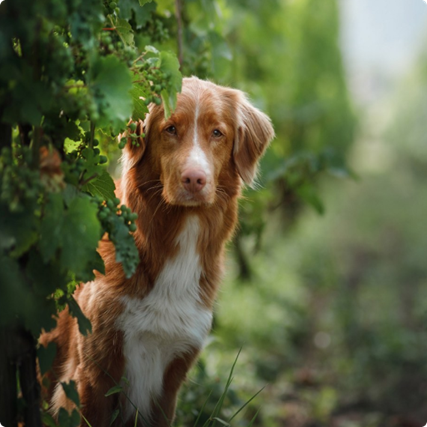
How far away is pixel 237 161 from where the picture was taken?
3.13 m

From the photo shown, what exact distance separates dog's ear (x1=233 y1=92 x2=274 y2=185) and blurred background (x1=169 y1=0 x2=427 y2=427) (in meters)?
0.55

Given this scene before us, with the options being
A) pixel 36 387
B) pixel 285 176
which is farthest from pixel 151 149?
pixel 285 176

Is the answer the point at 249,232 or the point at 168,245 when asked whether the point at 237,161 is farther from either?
the point at 249,232

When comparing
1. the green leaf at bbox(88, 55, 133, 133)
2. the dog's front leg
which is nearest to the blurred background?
the dog's front leg

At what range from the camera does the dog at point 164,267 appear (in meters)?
2.82

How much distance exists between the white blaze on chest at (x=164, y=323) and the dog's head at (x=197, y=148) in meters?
0.30

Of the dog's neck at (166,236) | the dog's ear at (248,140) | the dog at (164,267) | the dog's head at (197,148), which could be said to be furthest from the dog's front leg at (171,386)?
the dog's ear at (248,140)

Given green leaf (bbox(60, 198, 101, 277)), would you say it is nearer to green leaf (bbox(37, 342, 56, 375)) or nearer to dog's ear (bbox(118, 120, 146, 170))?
green leaf (bbox(37, 342, 56, 375))

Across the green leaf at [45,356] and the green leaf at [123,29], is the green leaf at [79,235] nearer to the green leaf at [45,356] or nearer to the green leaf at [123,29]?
the green leaf at [45,356]

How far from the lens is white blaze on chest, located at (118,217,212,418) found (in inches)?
112

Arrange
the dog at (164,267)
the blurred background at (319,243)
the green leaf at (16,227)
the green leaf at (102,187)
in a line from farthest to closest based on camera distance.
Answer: the blurred background at (319,243) < the dog at (164,267) < the green leaf at (102,187) < the green leaf at (16,227)

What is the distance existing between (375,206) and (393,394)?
9.40 meters

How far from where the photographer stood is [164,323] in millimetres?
2885

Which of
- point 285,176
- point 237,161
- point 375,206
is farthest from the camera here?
point 375,206
